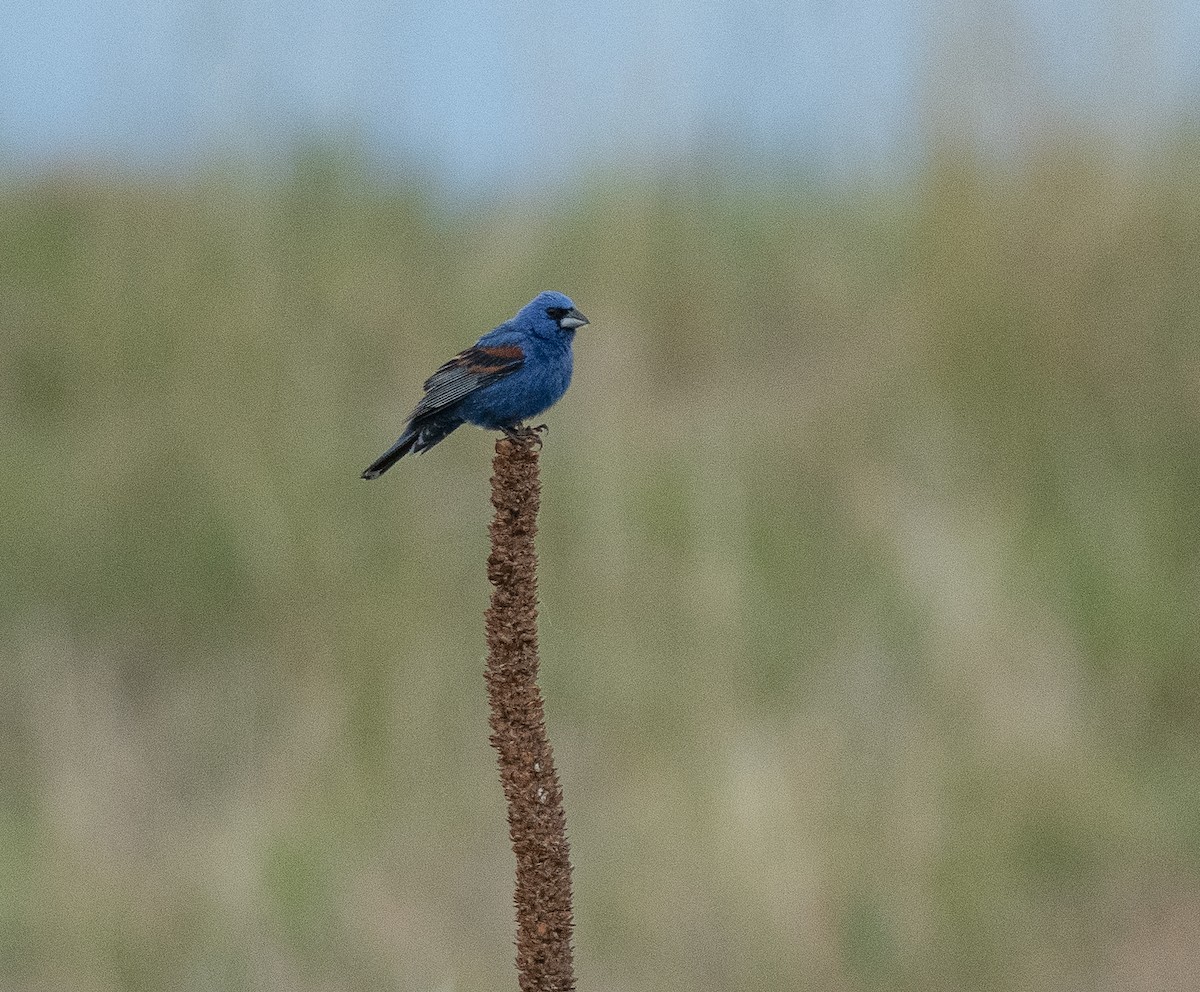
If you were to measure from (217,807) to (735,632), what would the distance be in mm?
2139

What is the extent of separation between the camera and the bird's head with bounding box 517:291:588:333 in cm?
440

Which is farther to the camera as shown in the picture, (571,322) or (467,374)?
(571,322)

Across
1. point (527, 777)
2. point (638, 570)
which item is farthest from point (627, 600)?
point (527, 777)

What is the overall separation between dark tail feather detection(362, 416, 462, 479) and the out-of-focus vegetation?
1.99 m

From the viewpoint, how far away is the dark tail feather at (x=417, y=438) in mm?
4141

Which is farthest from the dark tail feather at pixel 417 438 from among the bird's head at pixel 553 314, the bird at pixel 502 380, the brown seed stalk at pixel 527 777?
the brown seed stalk at pixel 527 777

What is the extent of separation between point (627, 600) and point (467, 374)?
258 centimetres

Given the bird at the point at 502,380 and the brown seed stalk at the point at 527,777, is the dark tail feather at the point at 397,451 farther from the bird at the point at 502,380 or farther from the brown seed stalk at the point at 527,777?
the brown seed stalk at the point at 527,777

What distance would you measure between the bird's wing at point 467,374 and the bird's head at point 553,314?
177 mm

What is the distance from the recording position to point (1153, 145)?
314 inches

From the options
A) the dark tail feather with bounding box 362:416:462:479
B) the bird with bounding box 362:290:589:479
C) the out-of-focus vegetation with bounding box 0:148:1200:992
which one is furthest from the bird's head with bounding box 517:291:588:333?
the out-of-focus vegetation with bounding box 0:148:1200:992

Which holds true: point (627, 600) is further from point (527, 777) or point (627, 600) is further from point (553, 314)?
point (527, 777)

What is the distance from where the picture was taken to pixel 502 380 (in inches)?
166

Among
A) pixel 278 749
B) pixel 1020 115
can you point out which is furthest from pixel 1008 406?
pixel 278 749
